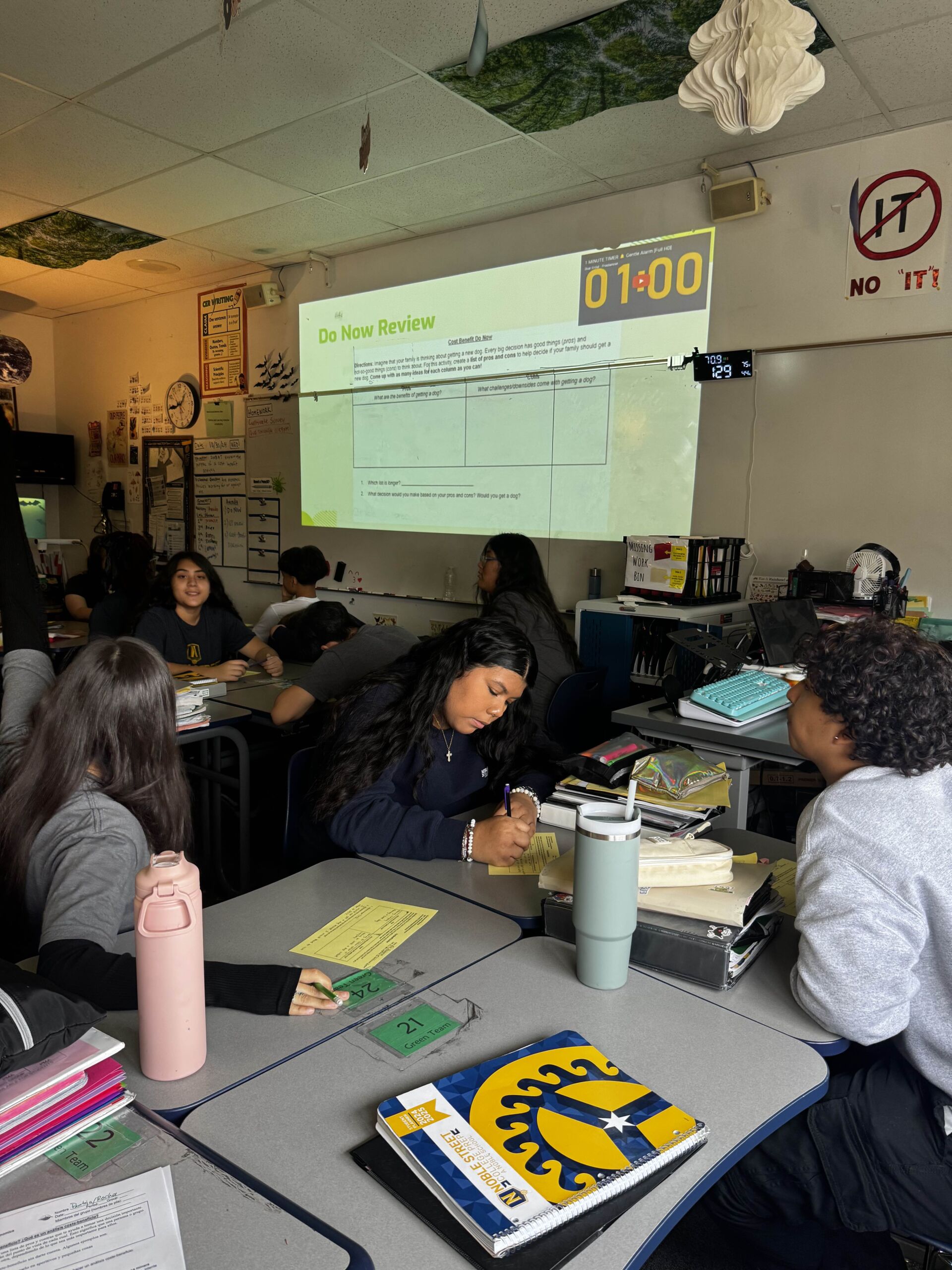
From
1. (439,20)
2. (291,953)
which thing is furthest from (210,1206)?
(439,20)

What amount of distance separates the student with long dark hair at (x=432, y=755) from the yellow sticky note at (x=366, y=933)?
0.70 feet

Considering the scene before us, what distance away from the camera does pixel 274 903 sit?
1444mm

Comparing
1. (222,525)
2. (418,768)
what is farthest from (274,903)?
(222,525)

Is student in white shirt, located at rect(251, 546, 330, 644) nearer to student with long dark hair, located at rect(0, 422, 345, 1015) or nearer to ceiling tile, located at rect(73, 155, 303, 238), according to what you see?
ceiling tile, located at rect(73, 155, 303, 238)

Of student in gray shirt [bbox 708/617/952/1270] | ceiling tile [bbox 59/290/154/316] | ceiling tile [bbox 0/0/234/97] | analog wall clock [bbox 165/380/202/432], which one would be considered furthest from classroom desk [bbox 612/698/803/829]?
ceiling tile [bbox 59/290/154/316]

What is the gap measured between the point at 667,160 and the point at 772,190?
0.44 meters

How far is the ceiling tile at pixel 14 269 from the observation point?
17.3 ft

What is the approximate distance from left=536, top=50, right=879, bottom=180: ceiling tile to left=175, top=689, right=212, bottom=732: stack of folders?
8.14 feet

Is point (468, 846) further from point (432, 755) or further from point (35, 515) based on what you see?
point (35, 515)

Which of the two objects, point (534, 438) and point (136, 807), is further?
point (534, 438)

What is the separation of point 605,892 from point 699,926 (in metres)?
0.19

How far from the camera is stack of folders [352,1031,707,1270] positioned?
79 centimetres

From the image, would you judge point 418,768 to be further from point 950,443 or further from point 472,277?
point 472,277

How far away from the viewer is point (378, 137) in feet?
10.9
